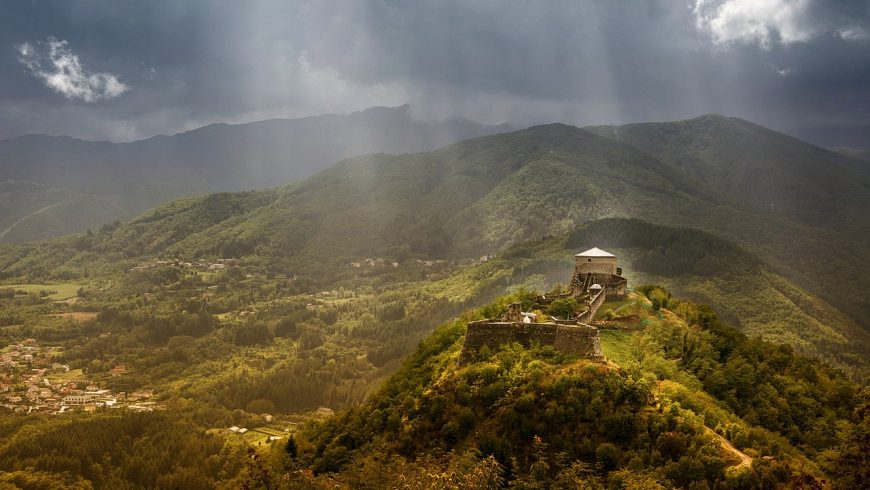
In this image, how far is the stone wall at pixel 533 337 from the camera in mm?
38938

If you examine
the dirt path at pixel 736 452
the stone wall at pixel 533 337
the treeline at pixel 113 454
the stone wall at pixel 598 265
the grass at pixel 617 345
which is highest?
the stone wall at pixel 598 265

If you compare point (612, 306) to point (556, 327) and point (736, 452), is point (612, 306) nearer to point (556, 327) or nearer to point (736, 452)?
point (556, 327)

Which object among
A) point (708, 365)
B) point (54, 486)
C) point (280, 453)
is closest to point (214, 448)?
point (54, 486)

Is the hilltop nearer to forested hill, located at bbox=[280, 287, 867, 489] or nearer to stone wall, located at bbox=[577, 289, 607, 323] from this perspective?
forested hill, located at bbox=[280, 287, 867, 489]

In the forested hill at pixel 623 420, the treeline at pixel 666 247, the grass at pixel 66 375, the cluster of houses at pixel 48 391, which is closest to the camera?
the forested hill at pixel 623 420

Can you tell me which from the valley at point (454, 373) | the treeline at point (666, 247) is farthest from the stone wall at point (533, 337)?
the treeline at point (666, 247)

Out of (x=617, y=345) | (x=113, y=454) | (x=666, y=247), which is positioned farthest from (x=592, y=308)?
(x=666, y=247)

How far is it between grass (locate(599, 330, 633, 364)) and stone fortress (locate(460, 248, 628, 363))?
6.42 ft

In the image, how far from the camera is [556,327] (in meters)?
40.7

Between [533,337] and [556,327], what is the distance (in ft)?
6.98

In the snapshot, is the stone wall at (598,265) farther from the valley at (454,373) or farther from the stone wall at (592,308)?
the valley at (454,373)

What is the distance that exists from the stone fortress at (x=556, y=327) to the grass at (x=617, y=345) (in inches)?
77.0

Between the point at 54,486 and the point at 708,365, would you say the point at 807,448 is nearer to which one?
the point at 708,365

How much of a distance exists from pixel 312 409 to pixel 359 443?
95.4 m
